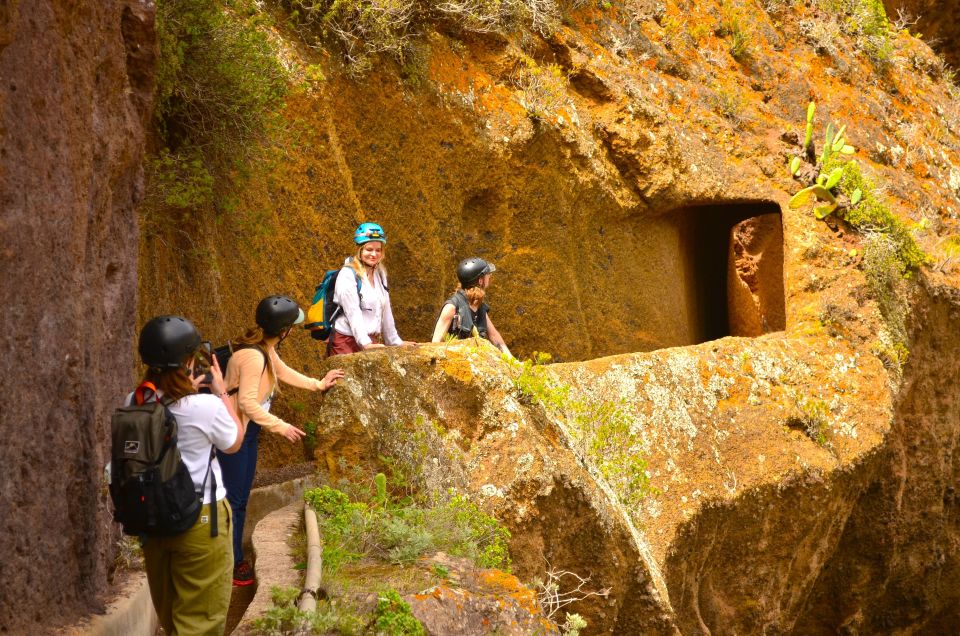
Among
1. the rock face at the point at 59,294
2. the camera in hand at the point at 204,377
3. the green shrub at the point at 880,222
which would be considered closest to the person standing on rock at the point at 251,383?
the camera in hand at the point at 204,377

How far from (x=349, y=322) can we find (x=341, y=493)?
1.53m

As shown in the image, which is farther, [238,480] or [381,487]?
[381,487]

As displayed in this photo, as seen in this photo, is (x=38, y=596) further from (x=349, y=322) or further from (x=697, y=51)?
(x=697, y=51)

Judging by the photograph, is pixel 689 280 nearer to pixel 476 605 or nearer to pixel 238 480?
pixel 238 480

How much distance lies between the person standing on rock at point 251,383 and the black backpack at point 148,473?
162cm

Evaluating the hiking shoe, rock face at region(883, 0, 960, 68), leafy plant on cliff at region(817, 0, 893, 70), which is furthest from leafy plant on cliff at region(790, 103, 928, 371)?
rock face at region(883, 0, 960, 68)

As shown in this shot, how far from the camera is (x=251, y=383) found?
6004 mm

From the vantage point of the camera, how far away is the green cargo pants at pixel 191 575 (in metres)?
4.45

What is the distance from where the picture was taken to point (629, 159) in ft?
38.6

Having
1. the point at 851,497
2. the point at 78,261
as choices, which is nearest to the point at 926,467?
the point at 851,497

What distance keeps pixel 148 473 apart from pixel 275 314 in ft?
6.60

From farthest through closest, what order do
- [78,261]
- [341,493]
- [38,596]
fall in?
1. [341,493]
2. [78,261]
3. [38,596]

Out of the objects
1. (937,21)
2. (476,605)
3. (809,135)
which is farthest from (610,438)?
(937,21)

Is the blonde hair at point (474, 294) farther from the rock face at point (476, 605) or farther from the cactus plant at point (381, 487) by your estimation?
the rock face at point (476, 605)
